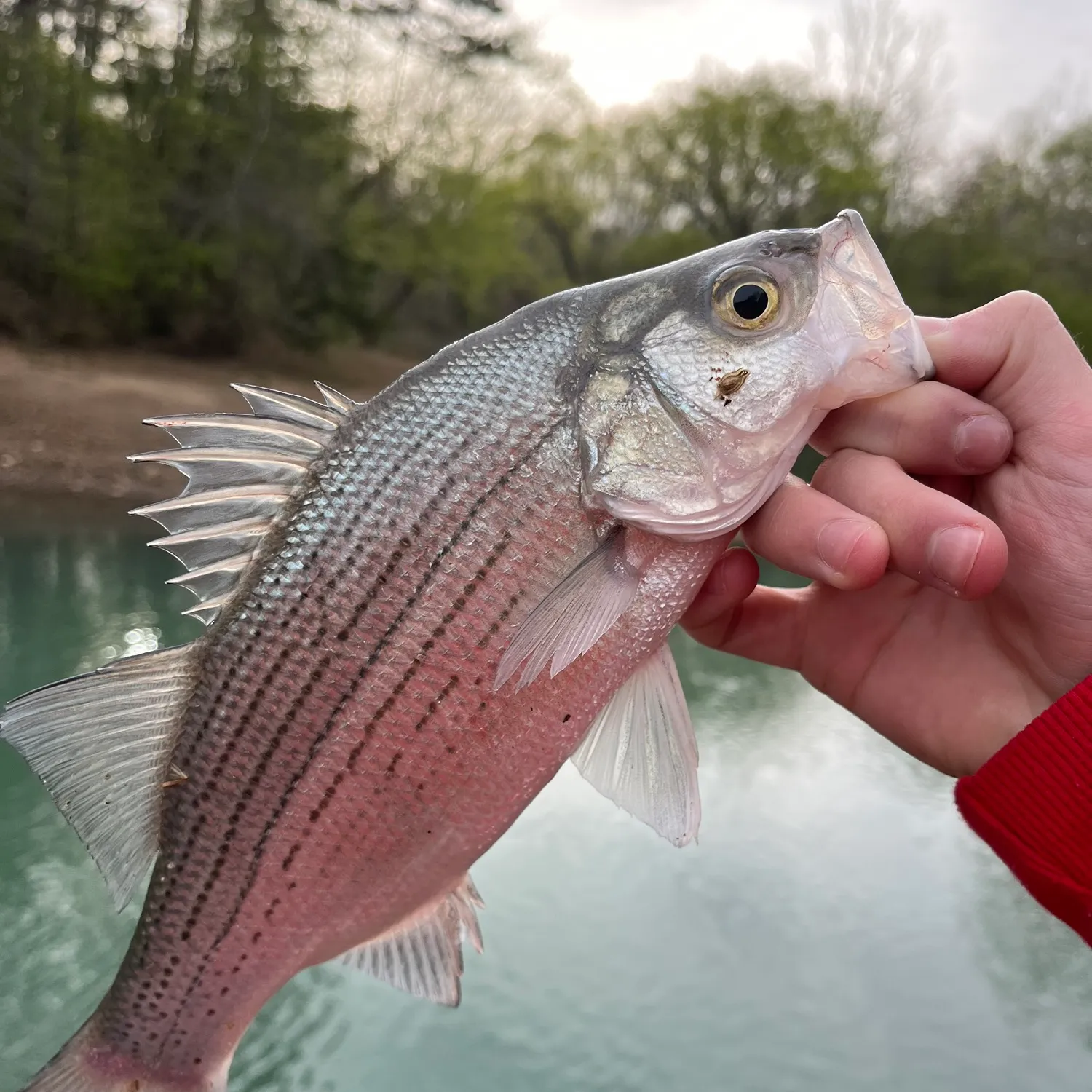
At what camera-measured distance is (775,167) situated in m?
14.6

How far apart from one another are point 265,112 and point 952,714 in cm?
1185

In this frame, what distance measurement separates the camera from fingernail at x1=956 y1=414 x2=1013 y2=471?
2.77 feet

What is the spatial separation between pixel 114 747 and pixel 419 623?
0.41m

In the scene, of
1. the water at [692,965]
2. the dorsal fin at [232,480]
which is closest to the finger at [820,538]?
the dorsal fin at [232,480]

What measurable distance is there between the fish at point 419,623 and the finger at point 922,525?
8 centimetres

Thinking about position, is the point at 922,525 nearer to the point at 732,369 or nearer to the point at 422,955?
the point at 732,369

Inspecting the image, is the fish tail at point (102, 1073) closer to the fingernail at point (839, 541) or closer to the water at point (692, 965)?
the water at point (692, 965)

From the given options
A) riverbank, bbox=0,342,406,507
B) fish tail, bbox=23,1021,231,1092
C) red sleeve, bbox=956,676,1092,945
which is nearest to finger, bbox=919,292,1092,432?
red sleeve, bbox=956,676,1092,945

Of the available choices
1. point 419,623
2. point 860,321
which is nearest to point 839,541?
point 860,321

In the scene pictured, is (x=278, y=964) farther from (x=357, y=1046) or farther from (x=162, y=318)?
(x=162, y=318)

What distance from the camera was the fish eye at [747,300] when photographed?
828mm

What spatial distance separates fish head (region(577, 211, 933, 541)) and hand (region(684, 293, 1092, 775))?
0.06 meters

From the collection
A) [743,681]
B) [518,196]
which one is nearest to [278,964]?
[743,681]

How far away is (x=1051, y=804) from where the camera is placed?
863 millimetres
